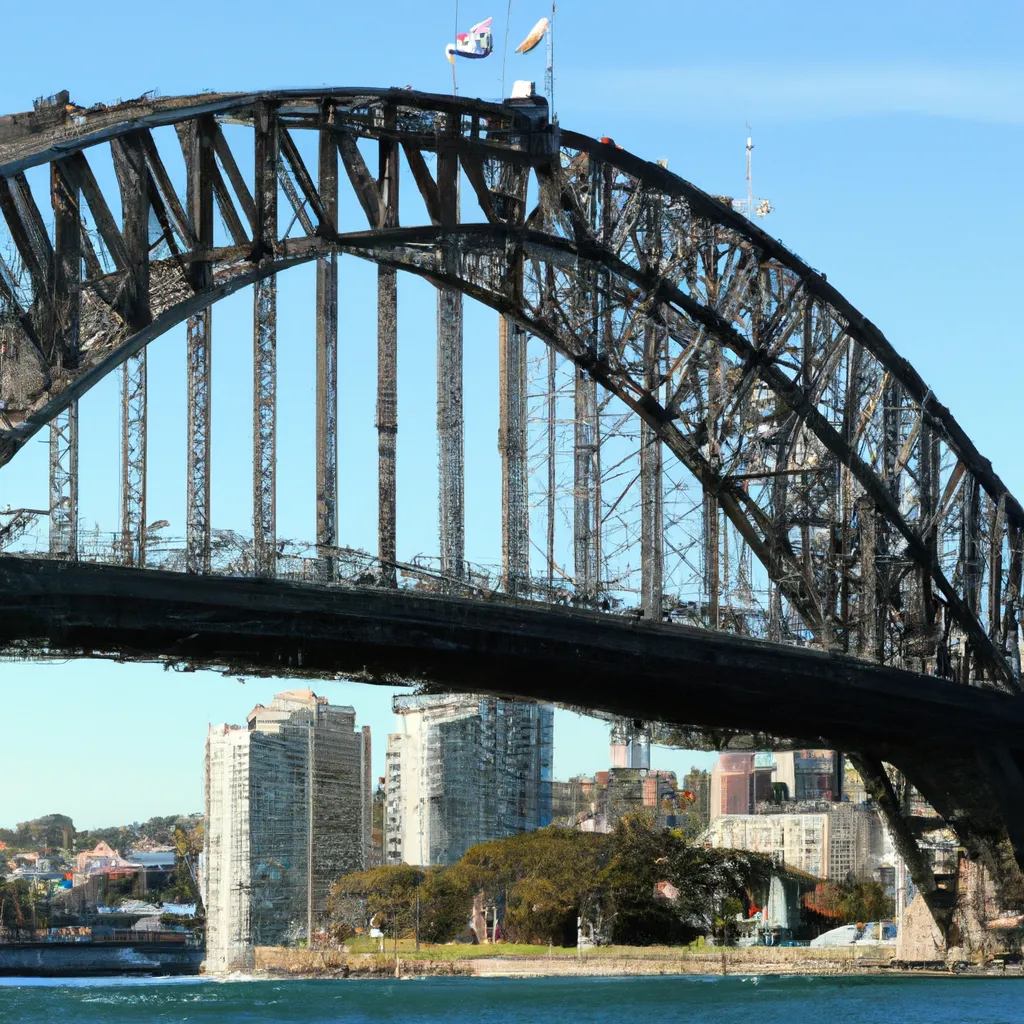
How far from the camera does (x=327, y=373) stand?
62562 mm

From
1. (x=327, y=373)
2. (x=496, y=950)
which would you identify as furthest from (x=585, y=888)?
(x=327, y=373)

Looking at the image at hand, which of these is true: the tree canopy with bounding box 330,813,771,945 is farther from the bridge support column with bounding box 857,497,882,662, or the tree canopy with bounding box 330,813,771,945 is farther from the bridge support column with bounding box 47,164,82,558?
the bridge support column with bounding box 47,164,82,558

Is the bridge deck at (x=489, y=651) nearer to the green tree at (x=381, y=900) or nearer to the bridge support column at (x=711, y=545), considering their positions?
the bridge support column at (x=711, y=545)

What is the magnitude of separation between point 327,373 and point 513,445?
941 centimetres

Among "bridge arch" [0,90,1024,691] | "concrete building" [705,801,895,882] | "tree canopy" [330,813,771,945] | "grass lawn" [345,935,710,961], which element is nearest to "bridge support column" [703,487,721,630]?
"bridge arch" [0,90,1024,691]

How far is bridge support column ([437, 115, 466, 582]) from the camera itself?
63.6 m

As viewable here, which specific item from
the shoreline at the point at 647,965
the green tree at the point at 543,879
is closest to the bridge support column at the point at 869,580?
the shoreline at the point at 647,965

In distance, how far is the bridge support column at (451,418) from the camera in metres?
63.6

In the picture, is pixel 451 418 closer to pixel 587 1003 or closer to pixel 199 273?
pixel 199 273

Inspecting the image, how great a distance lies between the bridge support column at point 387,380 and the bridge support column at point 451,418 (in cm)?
186

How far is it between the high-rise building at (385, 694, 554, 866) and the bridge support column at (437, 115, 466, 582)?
9477 centimetres

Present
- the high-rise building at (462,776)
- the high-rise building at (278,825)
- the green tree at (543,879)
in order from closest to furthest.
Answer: the green tree at (543,879), the high-rise building at (278,825), the high-rise building at (462,776)

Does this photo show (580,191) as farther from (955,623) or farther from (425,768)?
(425,768)

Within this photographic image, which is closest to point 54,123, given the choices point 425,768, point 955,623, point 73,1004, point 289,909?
point 955,623
